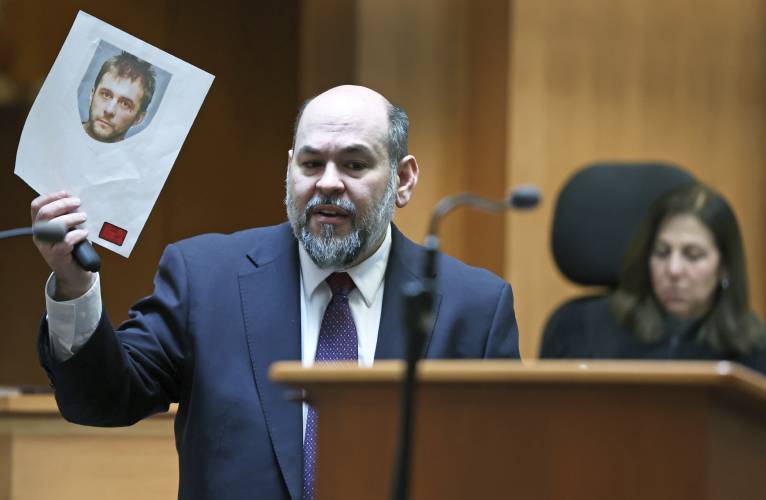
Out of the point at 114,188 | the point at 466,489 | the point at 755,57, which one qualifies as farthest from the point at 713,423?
the point at 755,57

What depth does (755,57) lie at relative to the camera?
4898mm

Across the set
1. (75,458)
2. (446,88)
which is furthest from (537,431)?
(446,88)

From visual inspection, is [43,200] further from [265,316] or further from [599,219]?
[599,219]

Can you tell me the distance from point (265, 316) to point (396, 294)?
0.89 ft

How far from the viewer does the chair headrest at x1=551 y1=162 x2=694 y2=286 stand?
11.6 ft

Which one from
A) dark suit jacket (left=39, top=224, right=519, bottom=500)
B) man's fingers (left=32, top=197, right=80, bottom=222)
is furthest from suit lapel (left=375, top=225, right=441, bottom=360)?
man's fingers (left=32, top=197, right=80, bottom=222)

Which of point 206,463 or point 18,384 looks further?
point 18,384

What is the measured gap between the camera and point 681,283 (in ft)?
11.3

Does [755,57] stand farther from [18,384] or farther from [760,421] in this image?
[760,421]

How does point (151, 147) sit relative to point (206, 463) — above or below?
above

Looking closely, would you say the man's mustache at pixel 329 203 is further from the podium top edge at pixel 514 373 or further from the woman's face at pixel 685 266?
the woman's face at pixel 685 266

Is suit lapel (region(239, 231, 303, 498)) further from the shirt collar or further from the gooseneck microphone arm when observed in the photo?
the gooseneck microphone arm

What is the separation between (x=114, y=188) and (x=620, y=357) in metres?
1.78

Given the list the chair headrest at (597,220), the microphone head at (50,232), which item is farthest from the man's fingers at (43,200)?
the chair headrest at (597,220)
